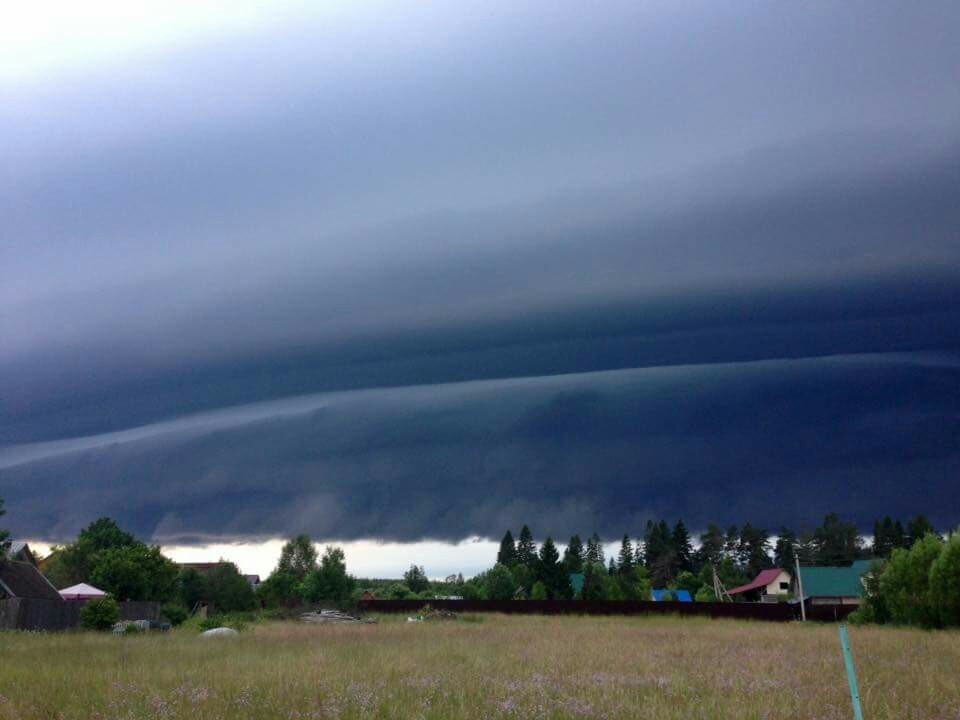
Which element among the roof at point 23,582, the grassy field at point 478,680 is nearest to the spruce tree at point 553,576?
the roof at point 23,582

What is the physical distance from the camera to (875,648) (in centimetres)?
2302

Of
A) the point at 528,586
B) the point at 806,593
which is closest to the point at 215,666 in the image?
the point at 806,593

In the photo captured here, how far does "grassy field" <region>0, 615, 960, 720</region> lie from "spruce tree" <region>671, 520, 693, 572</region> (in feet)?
350

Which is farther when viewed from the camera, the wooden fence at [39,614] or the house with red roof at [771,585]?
the house with red roof at [771,585]

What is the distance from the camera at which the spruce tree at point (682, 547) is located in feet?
427

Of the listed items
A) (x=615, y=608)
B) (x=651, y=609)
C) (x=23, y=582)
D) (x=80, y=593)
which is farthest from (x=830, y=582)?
(x=23, y=582)

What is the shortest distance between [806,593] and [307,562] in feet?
233

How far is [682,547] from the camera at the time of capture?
431 feet

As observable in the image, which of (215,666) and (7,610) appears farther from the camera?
(7,610)

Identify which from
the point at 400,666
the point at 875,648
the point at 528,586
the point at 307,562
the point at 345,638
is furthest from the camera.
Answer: the point at 307,562

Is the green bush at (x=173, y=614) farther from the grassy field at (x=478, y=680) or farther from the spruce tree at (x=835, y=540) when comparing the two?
the spruce tree at (x=835, y=540)

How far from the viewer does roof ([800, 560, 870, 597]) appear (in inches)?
2982

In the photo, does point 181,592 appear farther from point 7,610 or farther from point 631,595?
point 631,595

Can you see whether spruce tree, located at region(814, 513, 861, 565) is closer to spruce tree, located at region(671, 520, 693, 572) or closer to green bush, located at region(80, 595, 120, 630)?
spruce tree, located at region(671, 520, 693, 572)
